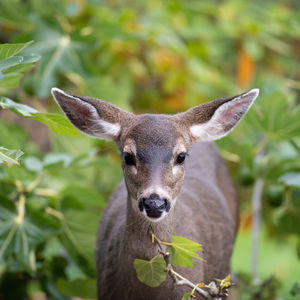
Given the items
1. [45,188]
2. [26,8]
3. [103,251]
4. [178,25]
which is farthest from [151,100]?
[103,251]

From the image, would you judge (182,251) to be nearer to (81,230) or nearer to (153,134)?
(153,134)

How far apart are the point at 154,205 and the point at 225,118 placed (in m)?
0.90

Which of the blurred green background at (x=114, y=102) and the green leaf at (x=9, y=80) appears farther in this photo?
the blurred green background at (x=114, y=102)

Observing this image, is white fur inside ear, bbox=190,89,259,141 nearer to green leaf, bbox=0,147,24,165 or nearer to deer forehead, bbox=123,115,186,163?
deer forehead, bbox=123,115,186,163

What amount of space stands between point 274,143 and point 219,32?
3.11 metres

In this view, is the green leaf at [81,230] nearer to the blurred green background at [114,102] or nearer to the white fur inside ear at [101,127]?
the blurred green background at [114,102]

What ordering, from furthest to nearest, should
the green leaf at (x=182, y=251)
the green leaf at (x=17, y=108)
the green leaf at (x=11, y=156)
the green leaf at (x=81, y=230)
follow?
1. the green leaf at (x=81, y=230)
2. the green leaf at (x=17, y=108)
3. the green leaf at (x=182, y=251)
4. the green leaf at (x=11, y=156)

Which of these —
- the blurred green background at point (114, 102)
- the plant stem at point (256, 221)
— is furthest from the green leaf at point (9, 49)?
the plant stem at point (256, 221)

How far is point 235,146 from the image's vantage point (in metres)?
4.82

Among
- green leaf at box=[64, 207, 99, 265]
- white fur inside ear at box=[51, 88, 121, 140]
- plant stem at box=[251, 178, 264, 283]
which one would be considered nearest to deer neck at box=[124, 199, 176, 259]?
white fur inside ear at box=[51, 88, 121, 140]

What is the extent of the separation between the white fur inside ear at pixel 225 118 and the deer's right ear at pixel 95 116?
16.4 inches

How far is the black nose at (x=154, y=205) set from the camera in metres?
2.92

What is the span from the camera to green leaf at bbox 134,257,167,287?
9.66 feet

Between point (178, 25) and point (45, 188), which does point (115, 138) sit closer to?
point (45, 188)
